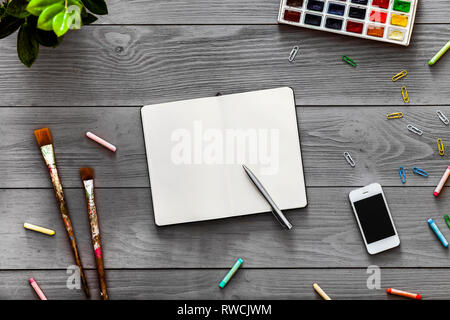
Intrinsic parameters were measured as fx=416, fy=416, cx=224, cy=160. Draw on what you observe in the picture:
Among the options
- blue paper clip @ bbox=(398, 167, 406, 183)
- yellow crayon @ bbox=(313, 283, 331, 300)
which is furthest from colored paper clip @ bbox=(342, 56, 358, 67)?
yellow crayon @ bbox=(313, 283, 331, 300)

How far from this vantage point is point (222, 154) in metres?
0.84

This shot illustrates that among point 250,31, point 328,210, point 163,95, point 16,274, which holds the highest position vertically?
point 250,31

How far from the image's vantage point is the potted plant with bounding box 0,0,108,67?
49cm

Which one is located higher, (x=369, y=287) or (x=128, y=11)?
(x=128, y=11)

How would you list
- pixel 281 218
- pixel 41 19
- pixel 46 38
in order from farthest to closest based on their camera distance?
pixel 281 218 → pixel 46 38 → pixel 41 19

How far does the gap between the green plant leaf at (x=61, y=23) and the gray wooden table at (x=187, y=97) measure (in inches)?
14.2

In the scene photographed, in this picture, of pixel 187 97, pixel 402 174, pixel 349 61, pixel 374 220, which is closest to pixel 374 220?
pixel 374 220

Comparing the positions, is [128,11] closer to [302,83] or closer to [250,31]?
[250,31]

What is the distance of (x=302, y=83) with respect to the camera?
0.85 metres

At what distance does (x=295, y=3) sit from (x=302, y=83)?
16 centimetres

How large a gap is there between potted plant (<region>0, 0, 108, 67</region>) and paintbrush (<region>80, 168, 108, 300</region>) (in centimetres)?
28

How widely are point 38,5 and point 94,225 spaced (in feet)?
1.52

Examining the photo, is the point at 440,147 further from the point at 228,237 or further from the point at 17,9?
the point at 17,9
